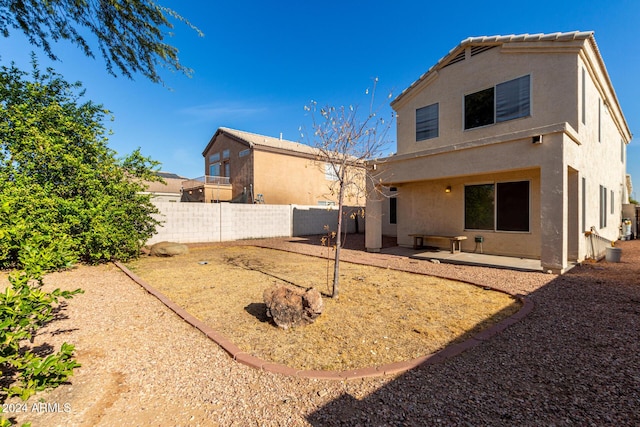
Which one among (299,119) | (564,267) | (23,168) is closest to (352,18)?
(299,119)

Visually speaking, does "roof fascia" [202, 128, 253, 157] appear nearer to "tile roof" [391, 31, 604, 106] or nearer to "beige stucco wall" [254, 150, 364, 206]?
"beige stucco wall" [254, 150, 364, 206]

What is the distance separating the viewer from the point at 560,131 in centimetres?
652

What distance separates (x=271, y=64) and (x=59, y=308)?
13890 mm

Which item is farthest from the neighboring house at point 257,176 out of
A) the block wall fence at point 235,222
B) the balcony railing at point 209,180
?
the block wall fence at point 235,222

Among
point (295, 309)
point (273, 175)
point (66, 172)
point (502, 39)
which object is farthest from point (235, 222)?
point (502, 39)

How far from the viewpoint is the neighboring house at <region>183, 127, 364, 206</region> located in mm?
21562

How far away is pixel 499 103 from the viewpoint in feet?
30.3

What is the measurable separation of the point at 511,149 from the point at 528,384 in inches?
258

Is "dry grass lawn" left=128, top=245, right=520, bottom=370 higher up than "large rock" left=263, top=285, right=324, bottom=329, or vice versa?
"large rock" left=263, top=285, right=324, bottom=329

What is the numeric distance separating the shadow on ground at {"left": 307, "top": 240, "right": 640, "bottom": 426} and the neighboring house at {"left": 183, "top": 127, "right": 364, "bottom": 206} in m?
17.6

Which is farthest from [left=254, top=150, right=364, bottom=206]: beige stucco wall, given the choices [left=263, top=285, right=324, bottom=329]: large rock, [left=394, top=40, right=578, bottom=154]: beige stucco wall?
[left=263, top=285, right=324, bottom=329]: large rock

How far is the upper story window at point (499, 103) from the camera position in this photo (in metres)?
8.75

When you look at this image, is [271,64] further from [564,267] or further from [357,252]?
[564,267]

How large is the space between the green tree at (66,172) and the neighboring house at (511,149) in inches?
330
